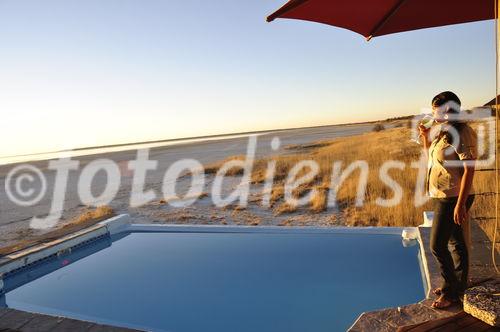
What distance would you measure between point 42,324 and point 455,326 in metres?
2.84

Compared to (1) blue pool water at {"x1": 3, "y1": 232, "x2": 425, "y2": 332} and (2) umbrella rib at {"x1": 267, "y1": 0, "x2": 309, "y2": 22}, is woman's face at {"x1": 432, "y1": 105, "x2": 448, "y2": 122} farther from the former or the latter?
(1) blue pool water at {"x1": 3, "y1": 232, "x2": 425, "y2": 332}

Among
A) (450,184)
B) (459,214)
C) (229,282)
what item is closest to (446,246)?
(459,214)

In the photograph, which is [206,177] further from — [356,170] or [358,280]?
[358,280]

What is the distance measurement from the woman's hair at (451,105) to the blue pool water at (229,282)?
190cm

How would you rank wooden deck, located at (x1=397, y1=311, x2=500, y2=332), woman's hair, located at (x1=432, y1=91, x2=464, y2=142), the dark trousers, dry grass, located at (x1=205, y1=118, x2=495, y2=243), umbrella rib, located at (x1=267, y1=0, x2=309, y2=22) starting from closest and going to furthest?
wooden deck, located at (x1=397, y1=311, x2=500, y2=332), umbrella rib, located at (x1=267, y1=0, x2=309, y2=22), woman's hair, located at (x1=432, y1=91, x2=464, y2=142), the dark trousers, dry grass, located at (x1=205, y1=118, x2=495, y2=243)

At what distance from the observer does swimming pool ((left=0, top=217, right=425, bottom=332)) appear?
3.58 m

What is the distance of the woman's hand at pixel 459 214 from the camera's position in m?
2.27

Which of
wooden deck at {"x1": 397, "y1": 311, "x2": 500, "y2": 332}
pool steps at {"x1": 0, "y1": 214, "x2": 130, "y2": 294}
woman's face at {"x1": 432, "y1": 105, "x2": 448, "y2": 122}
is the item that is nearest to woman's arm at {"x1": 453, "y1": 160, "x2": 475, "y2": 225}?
woman's face at {"x1": 432, "y1": 105, "x2": 448, "y2": 122}

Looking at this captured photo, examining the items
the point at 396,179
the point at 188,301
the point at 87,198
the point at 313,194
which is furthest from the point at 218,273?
the point at 87,198

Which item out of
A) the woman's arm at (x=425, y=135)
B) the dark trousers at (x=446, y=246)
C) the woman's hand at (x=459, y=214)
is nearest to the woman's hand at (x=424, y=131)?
the woman's arm at (x=425, y=135)

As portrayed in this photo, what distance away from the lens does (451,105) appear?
2330 millimetres

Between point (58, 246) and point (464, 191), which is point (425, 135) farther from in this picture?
point (58, 246)

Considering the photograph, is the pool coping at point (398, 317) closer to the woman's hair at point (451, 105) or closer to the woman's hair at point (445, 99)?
the woman's hair at point (451, 105)

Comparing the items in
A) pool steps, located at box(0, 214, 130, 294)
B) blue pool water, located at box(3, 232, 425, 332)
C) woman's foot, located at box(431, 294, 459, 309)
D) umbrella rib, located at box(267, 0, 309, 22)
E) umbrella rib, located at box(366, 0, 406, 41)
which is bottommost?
blue pool water, located at box(3, 232, 425, 332)
